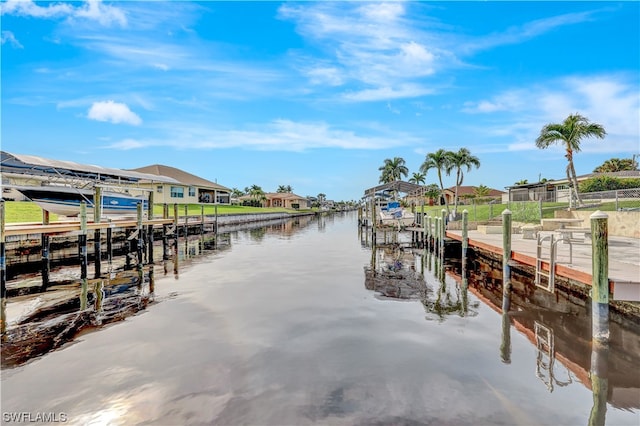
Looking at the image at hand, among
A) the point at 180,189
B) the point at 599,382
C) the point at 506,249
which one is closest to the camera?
the point at 599,382

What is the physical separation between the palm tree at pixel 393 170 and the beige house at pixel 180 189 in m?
38.9

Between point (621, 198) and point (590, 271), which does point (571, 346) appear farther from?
point (621, 198)

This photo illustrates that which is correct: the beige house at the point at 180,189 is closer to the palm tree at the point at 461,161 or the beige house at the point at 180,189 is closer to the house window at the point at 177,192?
the house window at the point at 177,192

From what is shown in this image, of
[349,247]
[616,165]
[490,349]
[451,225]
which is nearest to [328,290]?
[490,349]

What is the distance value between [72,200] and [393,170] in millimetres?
71816

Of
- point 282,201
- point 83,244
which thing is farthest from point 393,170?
point 83,244

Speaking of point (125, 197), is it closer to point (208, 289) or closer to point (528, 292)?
point (208, 289)

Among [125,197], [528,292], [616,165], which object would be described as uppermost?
[616,165]

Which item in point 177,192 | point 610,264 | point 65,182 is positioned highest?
point 177,192

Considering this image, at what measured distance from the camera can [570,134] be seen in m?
22.5

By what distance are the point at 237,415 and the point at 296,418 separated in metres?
0.77

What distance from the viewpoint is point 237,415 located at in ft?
14.5

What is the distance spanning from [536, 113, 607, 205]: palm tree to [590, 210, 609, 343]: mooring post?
61.2ft

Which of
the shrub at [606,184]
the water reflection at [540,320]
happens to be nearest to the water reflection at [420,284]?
the water reflection at [540,320]
